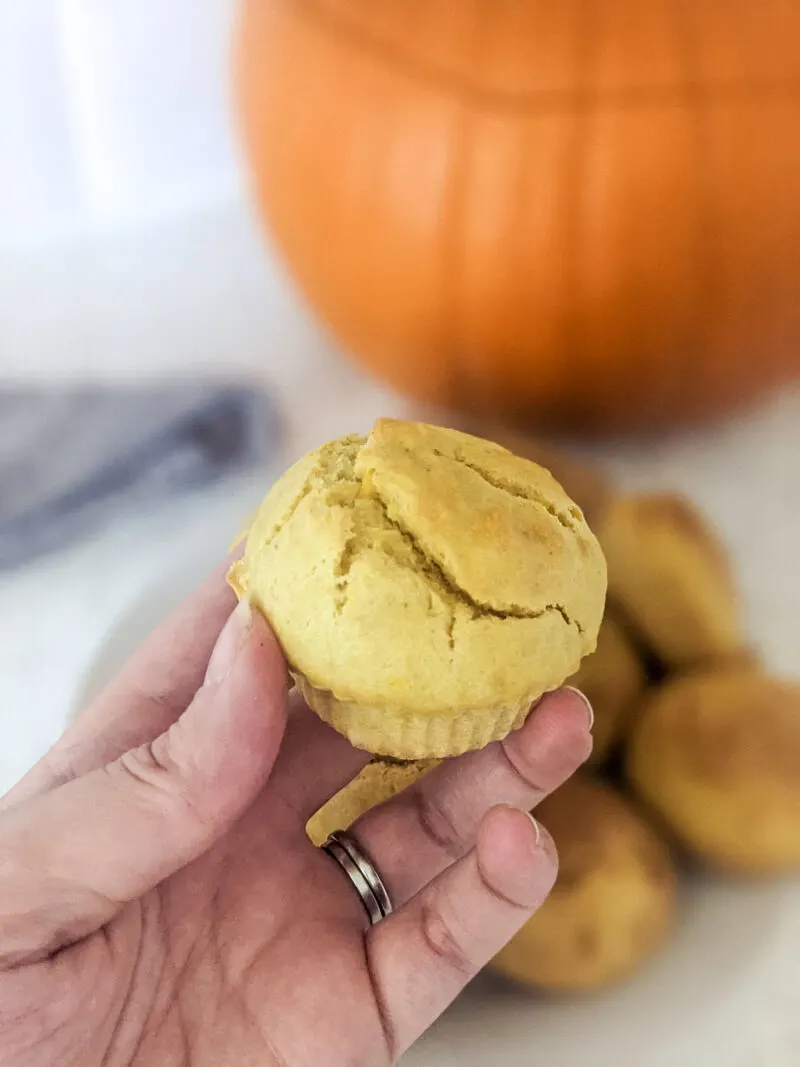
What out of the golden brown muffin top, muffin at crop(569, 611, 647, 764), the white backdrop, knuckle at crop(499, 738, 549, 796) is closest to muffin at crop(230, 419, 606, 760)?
the golden brown muffin top

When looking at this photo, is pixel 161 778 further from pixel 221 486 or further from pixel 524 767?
pixel 221 486

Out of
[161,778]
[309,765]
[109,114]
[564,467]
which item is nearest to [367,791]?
[309,765]

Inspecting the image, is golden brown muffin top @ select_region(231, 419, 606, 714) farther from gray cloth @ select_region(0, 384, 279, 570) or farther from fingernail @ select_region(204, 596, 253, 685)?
gray cloth @ select_region(0, 384, 279, 570)

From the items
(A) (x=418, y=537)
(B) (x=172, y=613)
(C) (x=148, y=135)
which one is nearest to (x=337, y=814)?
(B) (x=172, y=613)

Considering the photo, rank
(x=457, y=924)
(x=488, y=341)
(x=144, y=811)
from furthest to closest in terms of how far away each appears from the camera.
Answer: (x=488, y=341)
(x=457, y=924)
(x=144, y=811)

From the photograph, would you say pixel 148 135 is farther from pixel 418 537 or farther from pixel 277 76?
pixel 418 537

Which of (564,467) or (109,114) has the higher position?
(109,114)

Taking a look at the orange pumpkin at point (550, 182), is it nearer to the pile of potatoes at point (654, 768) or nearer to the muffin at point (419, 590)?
the pile of potatoes at point (654, 768)
